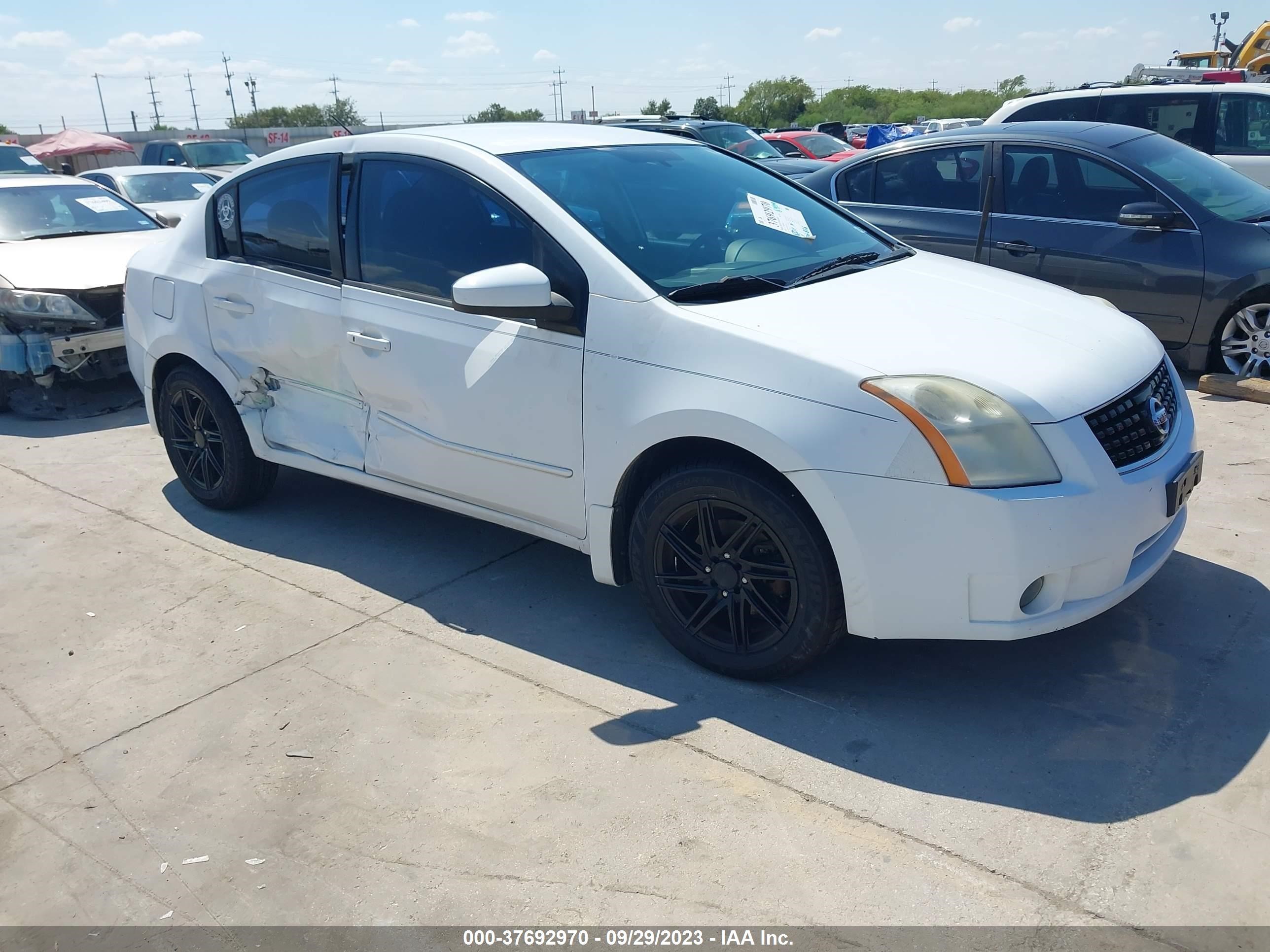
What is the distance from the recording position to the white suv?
866cm

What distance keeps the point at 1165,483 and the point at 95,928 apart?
3171mm

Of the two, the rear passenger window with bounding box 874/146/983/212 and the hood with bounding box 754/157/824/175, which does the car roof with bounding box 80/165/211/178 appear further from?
the rear passenger window with bounding box 874/146/983/212

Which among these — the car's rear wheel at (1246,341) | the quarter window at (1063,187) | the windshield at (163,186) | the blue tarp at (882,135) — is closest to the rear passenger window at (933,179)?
the quarter window at (1063,187)

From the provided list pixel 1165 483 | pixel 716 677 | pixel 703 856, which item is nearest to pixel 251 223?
pixel 716 677

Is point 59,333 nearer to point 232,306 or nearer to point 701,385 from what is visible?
point 232,306

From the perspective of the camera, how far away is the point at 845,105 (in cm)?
6769

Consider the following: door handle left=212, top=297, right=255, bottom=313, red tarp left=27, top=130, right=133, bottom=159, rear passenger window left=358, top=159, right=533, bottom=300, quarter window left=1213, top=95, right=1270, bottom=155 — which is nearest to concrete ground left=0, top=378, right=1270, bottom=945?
door handle left=212, top=297, right=255, bottom=313

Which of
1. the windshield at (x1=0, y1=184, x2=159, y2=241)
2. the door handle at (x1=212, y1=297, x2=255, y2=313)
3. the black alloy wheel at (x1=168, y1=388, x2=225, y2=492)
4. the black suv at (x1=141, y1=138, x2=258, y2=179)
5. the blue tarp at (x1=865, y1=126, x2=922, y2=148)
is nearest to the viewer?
the door handle at (x1=212, y1=297, x2=255, y2=313)

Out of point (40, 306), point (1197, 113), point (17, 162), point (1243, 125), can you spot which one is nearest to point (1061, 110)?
point (1197, 113)

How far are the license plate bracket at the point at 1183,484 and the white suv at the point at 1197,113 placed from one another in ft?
19.9

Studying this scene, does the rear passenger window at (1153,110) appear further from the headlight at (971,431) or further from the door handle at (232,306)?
the door handle at (232,306)

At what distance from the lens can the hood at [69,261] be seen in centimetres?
714

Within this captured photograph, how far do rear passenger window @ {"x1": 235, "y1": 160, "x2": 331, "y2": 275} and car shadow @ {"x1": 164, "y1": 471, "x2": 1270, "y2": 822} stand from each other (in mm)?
1409

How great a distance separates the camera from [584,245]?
353cm
